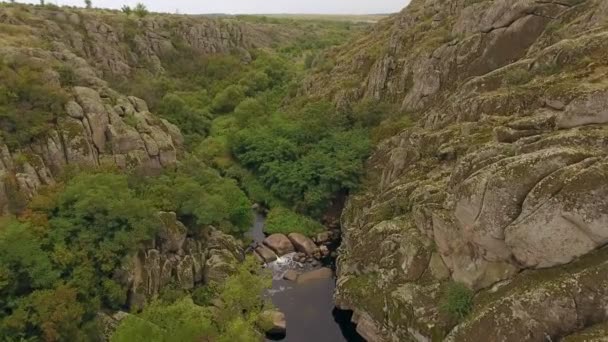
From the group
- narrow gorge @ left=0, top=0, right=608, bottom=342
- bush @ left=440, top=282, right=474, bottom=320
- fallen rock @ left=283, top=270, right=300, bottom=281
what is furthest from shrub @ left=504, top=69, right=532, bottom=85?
fallen rock @ left=283, top=270, right=300, bottom=281

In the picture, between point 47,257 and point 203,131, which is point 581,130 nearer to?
point 47,257

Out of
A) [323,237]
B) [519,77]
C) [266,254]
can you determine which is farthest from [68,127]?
[519,77]

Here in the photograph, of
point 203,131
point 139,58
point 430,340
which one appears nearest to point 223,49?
point 139,58

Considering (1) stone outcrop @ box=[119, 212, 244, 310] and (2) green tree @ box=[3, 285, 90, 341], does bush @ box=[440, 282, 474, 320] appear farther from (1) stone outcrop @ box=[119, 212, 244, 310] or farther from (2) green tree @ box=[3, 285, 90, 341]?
(2) green tree @ box=[3, 285, 90, 341]

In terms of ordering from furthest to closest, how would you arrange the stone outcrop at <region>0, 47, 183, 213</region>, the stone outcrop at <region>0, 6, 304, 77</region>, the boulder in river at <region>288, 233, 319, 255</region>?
the stone outcrop at <region>0, 6, 304, 77</region>
the boulder in river at <region>288, 233, 319, 255</region>
the stone outcrop at <region>0, 47, 183, 213</region>

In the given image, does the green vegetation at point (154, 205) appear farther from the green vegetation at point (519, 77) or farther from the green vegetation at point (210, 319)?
the green vegetation at point (519, 77)

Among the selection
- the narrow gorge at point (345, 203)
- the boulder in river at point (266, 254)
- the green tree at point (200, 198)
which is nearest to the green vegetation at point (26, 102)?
the narrow gorge at point (345, 203)
